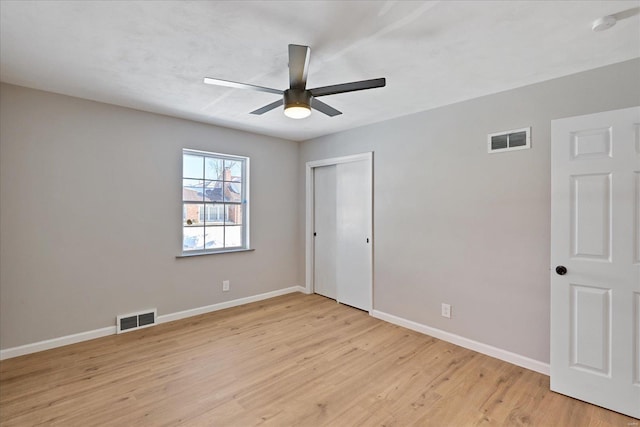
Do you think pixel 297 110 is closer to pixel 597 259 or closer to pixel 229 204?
pixel 597 259

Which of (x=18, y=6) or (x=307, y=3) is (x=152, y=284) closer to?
(x=18, y=6)

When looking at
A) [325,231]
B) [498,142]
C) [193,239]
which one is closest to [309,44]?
[498,142]

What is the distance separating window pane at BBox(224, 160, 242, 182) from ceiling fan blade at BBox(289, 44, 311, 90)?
251 centimetres

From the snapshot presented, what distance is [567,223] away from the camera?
2.26 metres

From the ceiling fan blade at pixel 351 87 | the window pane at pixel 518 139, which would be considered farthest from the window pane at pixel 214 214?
the window pane at pixel 518 139

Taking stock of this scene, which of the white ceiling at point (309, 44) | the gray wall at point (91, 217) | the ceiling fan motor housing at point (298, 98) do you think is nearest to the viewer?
the white ceiling at point (309, 44)

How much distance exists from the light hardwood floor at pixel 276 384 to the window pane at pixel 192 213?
1329 millimetres

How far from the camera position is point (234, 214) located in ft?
14.2

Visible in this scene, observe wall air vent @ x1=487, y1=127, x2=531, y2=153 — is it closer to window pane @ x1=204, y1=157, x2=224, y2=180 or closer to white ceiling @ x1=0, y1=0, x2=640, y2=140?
white ceiling @ x1=0, y1=0, x2=640, y2=140

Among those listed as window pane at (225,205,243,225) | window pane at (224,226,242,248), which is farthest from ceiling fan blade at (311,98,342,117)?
window pane at (224,226,242,248)

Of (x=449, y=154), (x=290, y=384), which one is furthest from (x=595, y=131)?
(x=290, y=384)

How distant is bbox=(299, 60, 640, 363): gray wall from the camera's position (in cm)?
253

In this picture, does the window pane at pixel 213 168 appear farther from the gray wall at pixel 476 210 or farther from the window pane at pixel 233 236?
the gray wall at pixel 476 210

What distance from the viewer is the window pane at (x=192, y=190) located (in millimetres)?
3818
